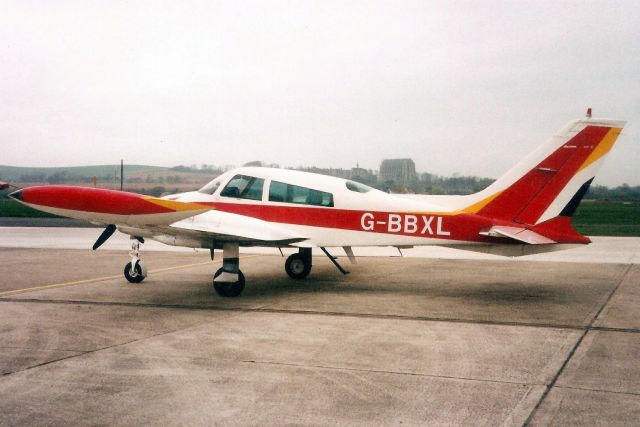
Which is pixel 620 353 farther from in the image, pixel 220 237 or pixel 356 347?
pixel 220 237

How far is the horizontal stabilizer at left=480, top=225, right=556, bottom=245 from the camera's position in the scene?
10367 mm

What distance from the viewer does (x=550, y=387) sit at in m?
5.77

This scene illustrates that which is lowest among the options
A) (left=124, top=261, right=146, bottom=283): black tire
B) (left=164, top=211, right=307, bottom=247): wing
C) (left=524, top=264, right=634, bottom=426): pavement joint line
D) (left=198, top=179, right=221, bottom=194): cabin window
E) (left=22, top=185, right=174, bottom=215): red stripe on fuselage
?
(left=124, top=261, right=146, bottom=283): black tire

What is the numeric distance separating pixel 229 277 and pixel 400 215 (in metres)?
3.55

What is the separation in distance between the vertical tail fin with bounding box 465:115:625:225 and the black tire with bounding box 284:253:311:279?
458 centimetres

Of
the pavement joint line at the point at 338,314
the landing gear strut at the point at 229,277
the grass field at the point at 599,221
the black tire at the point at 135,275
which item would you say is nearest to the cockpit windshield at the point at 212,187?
the landing gear strut at the point at 229,277

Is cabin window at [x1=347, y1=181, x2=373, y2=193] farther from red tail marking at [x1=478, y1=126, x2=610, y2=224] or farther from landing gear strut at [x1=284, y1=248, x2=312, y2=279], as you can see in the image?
landing gear strut at [x1=284, y1=248, x2=312, y2=279]

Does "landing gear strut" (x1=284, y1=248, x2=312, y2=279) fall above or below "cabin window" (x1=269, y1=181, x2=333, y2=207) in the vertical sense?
below

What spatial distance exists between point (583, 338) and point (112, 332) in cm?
664

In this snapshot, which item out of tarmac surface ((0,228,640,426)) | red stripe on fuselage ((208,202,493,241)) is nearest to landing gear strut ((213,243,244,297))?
tarmac surface ((0,228,640,426))

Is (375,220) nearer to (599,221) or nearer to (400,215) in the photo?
(400,215)

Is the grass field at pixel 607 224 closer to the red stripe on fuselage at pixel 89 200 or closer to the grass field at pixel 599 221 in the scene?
the grass field at pixel 599 221

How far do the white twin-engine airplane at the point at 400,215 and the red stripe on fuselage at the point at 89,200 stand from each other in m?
0.20

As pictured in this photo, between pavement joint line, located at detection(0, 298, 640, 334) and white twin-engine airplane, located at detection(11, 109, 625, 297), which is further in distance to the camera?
white twin-engine airplane, located at detection(11, 109, 625, 297)
